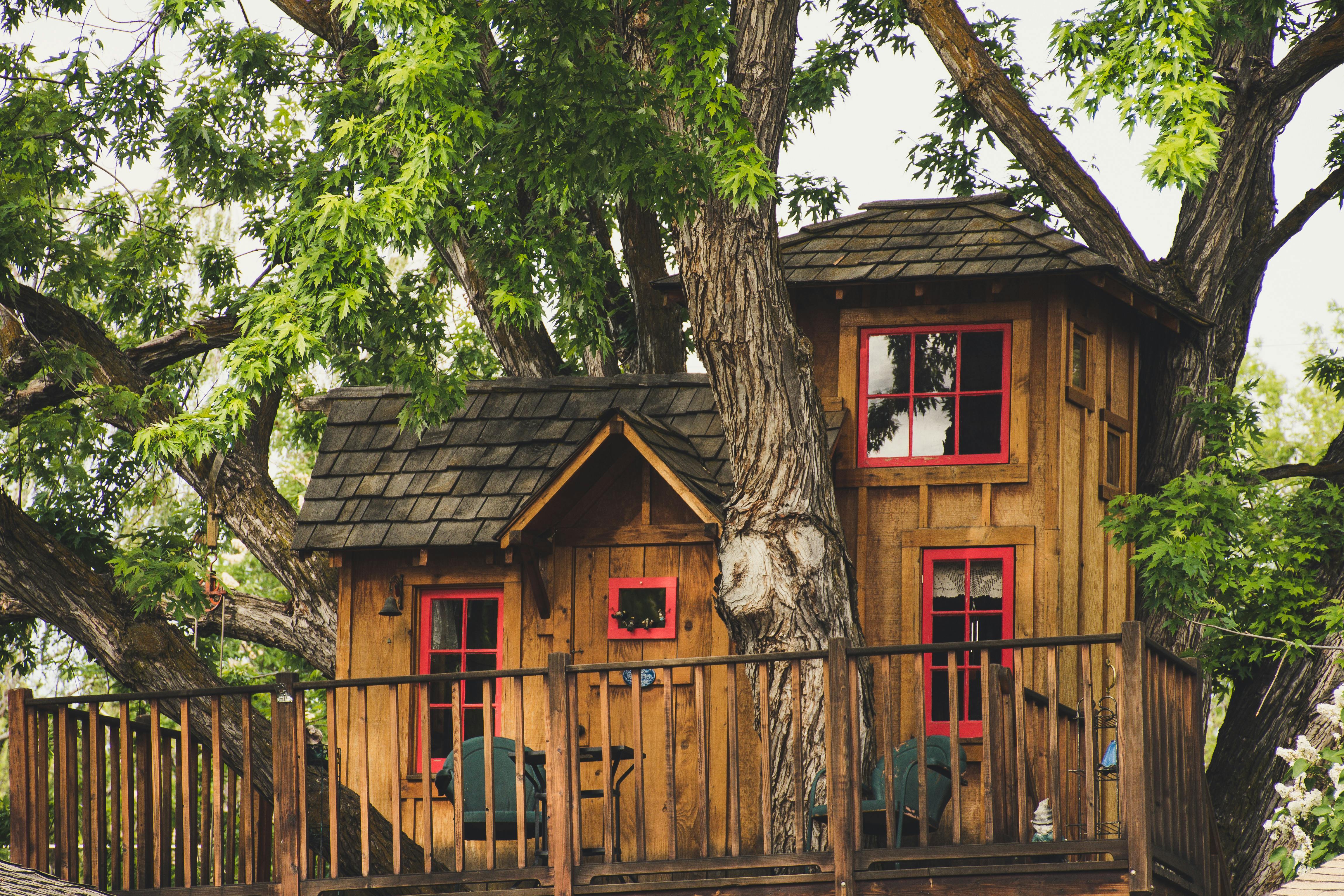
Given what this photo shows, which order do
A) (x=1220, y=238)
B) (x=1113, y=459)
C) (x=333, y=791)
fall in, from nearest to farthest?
1. (x=333, y=791)
2. (x=1113, y=459)
3. (x=1220, y=238)

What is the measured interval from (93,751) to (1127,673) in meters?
5.58

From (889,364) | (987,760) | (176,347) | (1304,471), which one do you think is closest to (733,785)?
(987,760)

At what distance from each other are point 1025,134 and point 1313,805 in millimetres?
7008

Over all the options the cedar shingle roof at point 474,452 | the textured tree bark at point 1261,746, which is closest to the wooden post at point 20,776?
the cedar shingle roof at point 474,452

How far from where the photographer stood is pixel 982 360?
428 inches

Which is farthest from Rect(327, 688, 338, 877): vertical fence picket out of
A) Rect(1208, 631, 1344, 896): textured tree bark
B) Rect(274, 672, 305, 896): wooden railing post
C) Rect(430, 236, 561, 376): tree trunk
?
Rect(430, 236, 561, 376): tree trunk

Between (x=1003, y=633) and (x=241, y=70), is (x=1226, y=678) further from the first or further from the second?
(x=241, y=70)

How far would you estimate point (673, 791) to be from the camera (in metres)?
7.20

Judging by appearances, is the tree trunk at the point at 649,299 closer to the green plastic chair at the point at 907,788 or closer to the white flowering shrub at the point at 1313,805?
the green plastic chair at the point at 907,788

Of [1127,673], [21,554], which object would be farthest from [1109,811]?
[21,554]

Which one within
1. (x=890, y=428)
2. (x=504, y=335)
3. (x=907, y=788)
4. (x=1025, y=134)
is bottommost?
(x=907, y=788)

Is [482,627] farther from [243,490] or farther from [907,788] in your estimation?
[907,788]

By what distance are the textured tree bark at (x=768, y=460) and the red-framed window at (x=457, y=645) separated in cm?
233

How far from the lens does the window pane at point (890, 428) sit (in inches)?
428
